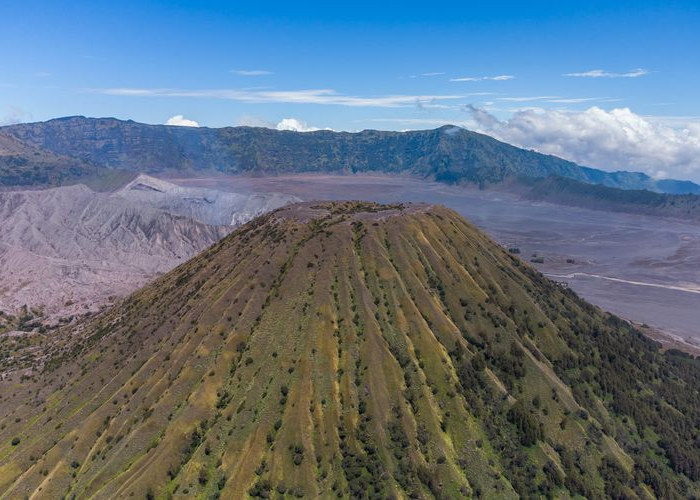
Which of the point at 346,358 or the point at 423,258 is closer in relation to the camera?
the point at 346,358

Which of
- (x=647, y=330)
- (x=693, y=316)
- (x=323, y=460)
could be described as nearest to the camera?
(x=323, y=460)

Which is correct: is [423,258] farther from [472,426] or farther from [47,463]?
[47,463]

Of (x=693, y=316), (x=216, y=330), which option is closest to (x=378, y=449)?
(x=216, y=330)

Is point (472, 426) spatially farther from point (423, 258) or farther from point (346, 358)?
point (423, 258)

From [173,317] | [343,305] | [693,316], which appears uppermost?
[343,305]

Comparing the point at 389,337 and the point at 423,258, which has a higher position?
the point at 423,258

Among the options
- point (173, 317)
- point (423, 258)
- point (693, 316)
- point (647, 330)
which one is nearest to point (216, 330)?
point (173, 317)

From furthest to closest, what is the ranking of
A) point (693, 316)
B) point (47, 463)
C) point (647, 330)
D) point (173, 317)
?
point (693, 316), point (647, 330), point (173, 317), point (47, 463)
